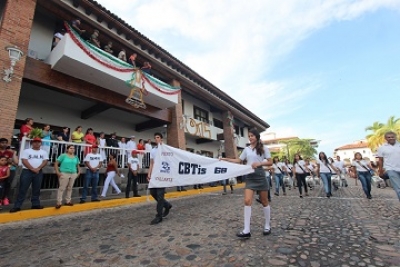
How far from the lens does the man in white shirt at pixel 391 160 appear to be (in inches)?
186

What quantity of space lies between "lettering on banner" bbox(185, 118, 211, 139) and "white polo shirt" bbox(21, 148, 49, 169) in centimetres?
980

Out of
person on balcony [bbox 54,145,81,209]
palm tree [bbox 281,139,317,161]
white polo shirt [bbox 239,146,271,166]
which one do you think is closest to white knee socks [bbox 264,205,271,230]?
white polo shirt [bbox 239,146,271,166]

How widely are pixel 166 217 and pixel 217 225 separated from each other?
152 cm

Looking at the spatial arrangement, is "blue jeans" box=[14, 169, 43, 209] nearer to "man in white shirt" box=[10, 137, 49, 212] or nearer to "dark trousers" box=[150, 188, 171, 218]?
"man in white shirt" box=[10, 137, 49, 212]

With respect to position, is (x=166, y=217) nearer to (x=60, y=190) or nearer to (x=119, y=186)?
(x=60, y=190)

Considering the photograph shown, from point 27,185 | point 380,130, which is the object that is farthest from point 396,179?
point 380,130

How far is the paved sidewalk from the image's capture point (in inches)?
104

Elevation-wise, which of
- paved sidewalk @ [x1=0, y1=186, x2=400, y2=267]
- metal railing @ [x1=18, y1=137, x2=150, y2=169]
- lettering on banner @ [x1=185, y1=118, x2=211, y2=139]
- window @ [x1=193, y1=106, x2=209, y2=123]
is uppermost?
window @ [x1=193, y1=106, x2=209, y2=123]


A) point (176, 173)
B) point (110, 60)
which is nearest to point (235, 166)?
point (176, 173)

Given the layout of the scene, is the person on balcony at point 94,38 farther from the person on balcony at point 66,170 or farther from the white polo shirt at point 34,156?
the white polo shirt at point 34,156

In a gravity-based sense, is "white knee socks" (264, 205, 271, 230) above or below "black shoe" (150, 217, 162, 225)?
above

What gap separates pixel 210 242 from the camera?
327 centimetres

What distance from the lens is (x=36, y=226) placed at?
4.82 metres

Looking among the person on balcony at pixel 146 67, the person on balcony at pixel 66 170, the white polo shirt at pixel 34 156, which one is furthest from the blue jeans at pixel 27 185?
the person on balcony at pixel 146 67
